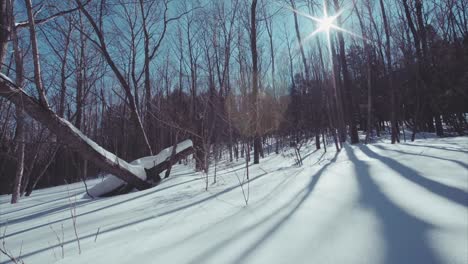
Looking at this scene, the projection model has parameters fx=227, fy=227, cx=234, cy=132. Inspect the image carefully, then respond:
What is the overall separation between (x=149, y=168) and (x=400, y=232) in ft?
16.1

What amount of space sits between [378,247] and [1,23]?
5.34m

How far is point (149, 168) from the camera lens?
5.17m

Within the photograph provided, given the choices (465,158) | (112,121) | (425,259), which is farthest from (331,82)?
(112,121)

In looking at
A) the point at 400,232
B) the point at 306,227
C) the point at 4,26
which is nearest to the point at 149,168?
the point at 4,26

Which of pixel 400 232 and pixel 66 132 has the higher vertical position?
pixel 66 132

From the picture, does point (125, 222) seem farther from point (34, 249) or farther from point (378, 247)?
point (378, 247)

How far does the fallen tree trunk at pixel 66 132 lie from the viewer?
3.13 meters

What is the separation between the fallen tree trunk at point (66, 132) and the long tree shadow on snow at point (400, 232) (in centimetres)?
397

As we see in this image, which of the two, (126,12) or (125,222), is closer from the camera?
(125,222)

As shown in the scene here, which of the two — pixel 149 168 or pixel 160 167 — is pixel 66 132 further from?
pixel 160 167

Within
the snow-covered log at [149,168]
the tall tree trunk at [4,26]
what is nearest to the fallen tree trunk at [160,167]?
the snow-covered log at [149,168]

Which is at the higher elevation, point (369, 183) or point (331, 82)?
point (331, 82)

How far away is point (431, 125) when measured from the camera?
1275 centimetres

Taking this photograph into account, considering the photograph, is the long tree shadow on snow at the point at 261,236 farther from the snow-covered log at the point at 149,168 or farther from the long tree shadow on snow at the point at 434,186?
the snow-covered log at the point at 149,168
